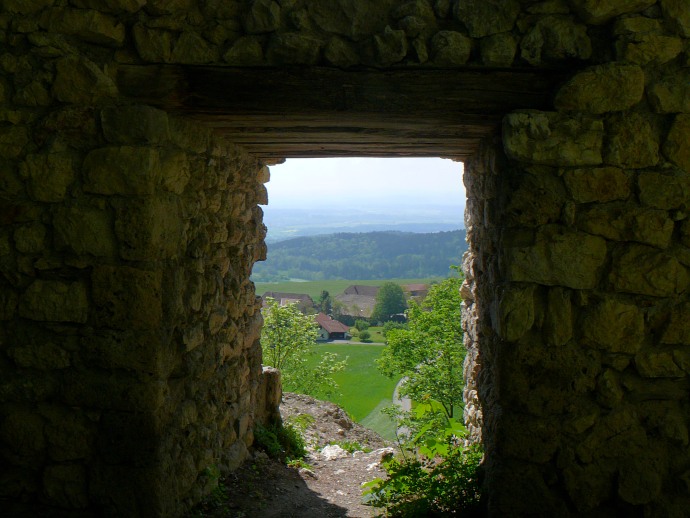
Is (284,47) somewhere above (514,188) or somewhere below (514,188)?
above

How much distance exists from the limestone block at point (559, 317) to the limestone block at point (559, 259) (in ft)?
0.17

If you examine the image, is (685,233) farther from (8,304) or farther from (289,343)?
(289,343)

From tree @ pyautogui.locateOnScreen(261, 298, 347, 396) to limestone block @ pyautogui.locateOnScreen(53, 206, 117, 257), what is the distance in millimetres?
13347

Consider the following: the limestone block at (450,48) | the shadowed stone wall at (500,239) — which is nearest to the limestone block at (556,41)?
the shadowed stone wall at (500,239)

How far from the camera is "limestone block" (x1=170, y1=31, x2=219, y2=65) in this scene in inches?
106

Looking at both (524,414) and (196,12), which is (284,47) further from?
(524,414)

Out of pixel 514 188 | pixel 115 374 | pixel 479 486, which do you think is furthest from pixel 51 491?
pixel 514 188

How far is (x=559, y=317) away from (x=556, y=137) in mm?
819

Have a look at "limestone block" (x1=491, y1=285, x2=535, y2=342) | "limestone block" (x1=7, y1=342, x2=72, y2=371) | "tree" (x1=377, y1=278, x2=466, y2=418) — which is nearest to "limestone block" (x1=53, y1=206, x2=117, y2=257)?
"limestone block" (x1=7, y1=342, x2=72, y2=371)

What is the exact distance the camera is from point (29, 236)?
278 cm

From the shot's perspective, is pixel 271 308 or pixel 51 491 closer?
pixel 51 491

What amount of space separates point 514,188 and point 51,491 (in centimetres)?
265

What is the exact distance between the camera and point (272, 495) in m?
3.87

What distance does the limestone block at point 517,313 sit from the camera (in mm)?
2736
